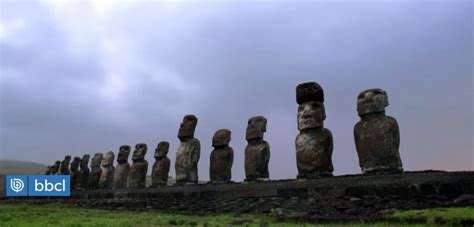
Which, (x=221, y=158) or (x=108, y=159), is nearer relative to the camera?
(x=221, y=158)

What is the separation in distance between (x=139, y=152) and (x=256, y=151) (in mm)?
8107

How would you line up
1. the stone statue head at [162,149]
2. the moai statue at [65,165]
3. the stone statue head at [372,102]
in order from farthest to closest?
the moai statue at [65,165] → the stone statue head at [162,149] → the stone statue head at [372,102]

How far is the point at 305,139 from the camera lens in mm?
12531

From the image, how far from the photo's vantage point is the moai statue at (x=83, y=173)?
83.7ft

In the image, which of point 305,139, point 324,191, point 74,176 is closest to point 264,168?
point 305,139

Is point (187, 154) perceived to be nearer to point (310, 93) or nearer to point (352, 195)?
point (310, 93)

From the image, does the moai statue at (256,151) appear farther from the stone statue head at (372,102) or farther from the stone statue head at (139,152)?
the stone statue head at (139,152)

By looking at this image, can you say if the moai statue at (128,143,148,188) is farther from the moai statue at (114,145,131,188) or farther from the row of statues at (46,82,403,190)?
the moai statue at (114,145,131,188)

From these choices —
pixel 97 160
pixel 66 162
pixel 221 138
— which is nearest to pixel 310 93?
pixel 221 138

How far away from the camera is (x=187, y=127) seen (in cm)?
1802

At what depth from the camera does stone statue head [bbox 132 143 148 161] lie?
20750 mm

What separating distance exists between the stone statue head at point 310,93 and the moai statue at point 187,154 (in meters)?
5.92

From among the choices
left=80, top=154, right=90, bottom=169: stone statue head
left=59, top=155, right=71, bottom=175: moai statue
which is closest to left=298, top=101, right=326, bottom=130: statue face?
left=80, top=154, right=90, bottom=169: stone statue head

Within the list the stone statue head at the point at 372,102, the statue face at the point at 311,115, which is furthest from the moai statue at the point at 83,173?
the stone statue head at the point at 372,102
